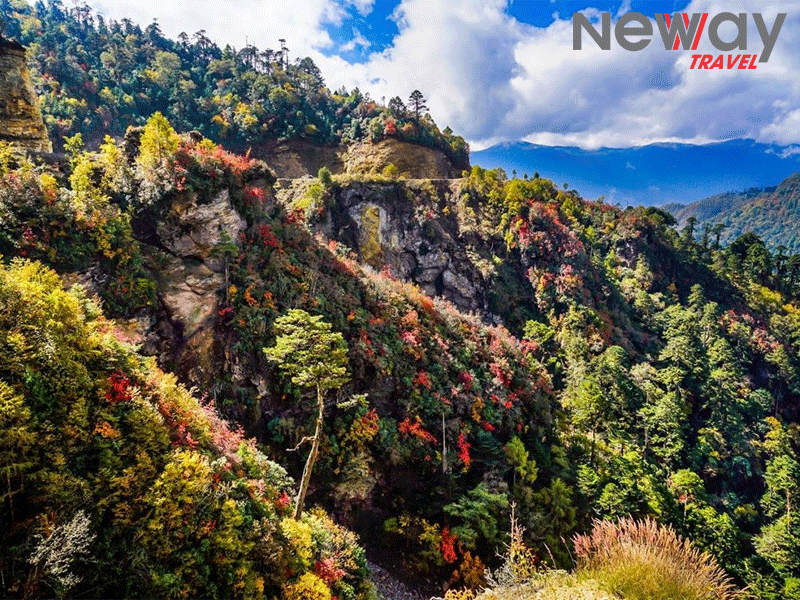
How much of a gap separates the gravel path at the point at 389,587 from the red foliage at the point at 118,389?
10591 mm

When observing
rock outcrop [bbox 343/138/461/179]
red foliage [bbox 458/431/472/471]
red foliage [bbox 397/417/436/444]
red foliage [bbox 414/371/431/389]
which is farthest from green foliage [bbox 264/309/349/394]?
rock outcrop [bbox 343/138/461/179]

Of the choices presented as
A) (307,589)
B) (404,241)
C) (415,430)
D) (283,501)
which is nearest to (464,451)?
(415,430)

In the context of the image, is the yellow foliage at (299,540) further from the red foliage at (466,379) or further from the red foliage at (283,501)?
the red foliage at (466,379)

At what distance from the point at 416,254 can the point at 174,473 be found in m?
39.6

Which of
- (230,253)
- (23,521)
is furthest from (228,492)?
(230,253)

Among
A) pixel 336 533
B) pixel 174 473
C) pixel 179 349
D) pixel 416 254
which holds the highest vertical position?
Answer: pixel 416 254

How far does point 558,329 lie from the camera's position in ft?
146

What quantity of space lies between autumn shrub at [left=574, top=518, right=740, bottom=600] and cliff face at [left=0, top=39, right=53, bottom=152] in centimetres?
2715

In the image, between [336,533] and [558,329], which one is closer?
[336,533]

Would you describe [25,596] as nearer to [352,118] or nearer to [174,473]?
[174,473]

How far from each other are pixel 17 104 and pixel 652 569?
1183 inches

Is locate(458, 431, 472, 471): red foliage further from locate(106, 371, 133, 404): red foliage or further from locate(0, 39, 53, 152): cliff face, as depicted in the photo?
locate(0, 39, 53, 152): cliff face

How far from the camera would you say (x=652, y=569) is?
5.01 metres

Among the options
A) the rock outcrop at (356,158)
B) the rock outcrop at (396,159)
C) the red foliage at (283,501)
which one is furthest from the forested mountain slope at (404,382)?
the rock outcrop at (356,158)
